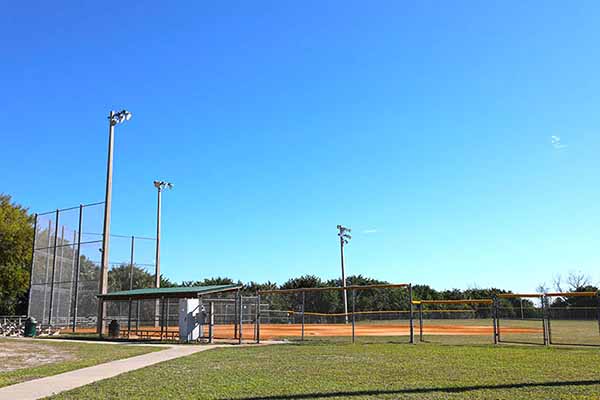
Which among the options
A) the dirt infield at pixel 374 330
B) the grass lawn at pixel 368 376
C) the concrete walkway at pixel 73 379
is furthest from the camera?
the dirt infield at pixel 374 330

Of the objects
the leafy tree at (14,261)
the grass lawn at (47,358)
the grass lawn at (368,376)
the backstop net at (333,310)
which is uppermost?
the leafy tree at (14,261)

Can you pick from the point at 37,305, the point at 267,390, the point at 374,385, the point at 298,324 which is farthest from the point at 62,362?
the point at 298,324

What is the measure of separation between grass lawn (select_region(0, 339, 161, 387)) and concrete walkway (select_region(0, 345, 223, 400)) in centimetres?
48

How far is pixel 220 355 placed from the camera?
16.9m

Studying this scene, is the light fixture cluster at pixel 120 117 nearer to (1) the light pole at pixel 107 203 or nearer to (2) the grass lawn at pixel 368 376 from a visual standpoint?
(1) the light pole at pixel 107 203

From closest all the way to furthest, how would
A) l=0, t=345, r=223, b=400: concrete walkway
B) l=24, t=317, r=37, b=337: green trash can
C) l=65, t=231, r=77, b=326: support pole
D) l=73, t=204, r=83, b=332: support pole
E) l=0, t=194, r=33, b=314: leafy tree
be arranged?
l=0, t=345, r=223, b=400: concrete walkway, l=24, t=317, r=37, b=337: green trash can, l=73, t=204, r=83, b=332: support pole, l=65, t=231, r=77, b=326: support pole, l=0, t=194, r=33, b=314: leafy tree

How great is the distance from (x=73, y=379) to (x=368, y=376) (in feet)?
20.9

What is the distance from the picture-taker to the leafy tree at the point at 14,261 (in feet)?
161

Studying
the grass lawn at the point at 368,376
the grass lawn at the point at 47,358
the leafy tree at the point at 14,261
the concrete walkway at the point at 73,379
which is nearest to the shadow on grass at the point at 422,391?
the grass lawn at the point at 368,376

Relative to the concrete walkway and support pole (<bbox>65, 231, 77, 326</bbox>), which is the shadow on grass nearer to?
the concrete walkway

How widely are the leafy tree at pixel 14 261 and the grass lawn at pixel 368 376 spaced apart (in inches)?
1538

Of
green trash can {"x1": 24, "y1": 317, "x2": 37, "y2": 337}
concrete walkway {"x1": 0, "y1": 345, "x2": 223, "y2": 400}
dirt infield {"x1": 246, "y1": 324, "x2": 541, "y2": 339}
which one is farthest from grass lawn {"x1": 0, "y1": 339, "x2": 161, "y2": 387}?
dirt infield {"x1": 246, "y1": 324, "x2": 541, "y2": 339}

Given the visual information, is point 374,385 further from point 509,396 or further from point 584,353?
point 584,353

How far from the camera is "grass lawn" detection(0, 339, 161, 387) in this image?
13.1 m
